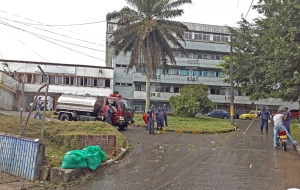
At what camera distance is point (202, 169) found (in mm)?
8273

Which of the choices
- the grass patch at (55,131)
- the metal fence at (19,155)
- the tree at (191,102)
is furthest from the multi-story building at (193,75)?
the metal fence at (19,155)

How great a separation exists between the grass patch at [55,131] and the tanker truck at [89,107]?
5.84m

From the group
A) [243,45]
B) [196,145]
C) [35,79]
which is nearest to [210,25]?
[243,45]

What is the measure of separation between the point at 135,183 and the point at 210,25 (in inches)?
1850

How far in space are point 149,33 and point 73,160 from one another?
19213 mm

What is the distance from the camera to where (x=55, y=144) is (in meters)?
10.1

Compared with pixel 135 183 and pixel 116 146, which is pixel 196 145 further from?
pixel 135 183

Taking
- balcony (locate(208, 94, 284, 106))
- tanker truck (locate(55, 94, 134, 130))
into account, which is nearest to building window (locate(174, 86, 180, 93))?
Answer: balcony (locate(208, 94, 284, 106))

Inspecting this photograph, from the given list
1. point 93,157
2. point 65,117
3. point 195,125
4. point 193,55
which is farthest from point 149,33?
point 193,55

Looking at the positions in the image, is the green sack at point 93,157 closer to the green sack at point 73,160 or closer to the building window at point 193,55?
the green sack at point 73,160

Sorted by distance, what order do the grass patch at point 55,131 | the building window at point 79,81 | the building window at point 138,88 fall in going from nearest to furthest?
the grass patch at point 55,131 → the building window at point 79,81 → the building window at point 138,88

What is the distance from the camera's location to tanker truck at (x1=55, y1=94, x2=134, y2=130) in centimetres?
1852

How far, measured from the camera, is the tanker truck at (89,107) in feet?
60.7

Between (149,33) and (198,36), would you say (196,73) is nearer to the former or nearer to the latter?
(198,36)
